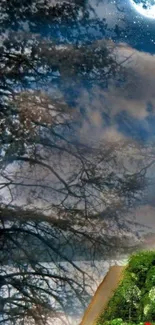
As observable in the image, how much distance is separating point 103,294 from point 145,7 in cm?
319

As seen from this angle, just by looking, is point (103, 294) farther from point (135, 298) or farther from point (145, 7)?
point (145, 7)

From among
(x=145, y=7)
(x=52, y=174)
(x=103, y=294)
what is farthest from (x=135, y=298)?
(x=145, y=7)

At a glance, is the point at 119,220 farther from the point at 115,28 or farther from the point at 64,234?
the point at 115,28

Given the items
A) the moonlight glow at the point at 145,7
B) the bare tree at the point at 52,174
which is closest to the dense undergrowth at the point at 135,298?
the bare tree at the point at 52,174

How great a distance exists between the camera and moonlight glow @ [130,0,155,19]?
6.28 meters

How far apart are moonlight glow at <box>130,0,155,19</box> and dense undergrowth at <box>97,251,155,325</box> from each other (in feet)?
9.60

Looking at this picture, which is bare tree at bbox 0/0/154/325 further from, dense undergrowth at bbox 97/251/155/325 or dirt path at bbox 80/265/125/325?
dense undergrowth at bbox 97/251/155/325

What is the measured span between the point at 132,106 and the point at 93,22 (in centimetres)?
105

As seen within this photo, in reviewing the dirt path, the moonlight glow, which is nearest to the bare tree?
the dirt path

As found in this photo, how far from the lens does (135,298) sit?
3.97m

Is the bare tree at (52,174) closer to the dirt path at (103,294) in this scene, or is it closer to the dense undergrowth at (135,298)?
the dirt path at (103,294)

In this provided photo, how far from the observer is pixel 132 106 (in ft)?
18.4

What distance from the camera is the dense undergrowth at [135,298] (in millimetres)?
3865

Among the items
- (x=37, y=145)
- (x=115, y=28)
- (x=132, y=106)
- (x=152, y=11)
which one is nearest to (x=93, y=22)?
(x=115, y=28)
